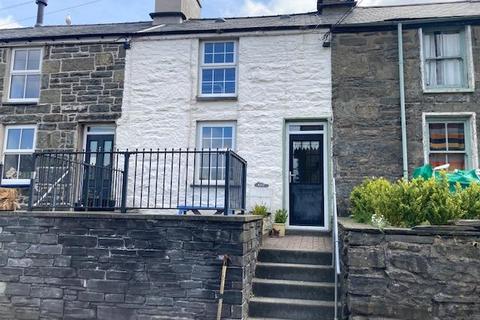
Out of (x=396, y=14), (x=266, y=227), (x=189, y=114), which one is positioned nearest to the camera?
(x=266, y=227)

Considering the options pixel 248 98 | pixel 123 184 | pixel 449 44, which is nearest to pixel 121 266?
pixel 123 184

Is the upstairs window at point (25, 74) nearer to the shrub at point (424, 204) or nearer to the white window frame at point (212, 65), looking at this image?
the white window frame at point (212, 65)

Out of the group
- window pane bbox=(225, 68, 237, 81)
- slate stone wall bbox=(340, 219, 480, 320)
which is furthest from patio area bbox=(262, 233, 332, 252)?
window pane bbox=(225, 68, 237, 81)

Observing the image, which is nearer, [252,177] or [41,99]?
[252,177]

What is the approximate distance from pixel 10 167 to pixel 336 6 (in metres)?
10.4

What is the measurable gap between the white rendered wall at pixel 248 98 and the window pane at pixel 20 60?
3.20 m

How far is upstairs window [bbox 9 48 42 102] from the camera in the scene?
11.1 metres

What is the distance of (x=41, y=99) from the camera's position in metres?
10.8

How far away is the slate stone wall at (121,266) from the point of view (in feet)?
18.2

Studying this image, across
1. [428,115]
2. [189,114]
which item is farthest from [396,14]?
[189,114]

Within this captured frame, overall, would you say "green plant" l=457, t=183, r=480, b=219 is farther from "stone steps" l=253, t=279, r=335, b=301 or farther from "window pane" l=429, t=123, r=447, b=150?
"window pane" l=429, t=123, r=447, b=150

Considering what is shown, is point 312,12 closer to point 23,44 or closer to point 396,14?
point 396,14

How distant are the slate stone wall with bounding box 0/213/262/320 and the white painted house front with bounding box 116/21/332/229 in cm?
372

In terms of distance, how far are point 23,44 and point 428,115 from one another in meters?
11.0
